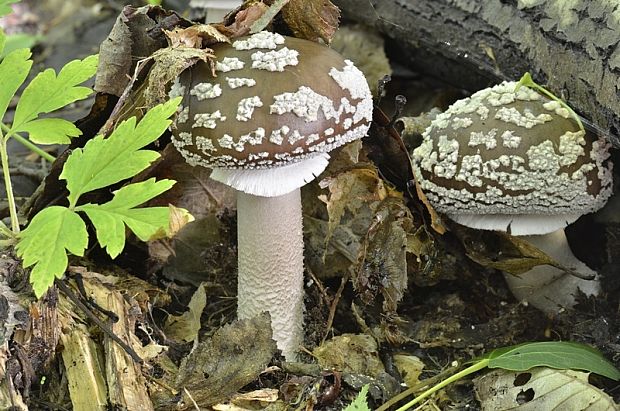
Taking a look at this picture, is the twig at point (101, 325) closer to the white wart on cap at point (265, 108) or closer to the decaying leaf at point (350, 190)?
the white wart on cap at point (265, 108)

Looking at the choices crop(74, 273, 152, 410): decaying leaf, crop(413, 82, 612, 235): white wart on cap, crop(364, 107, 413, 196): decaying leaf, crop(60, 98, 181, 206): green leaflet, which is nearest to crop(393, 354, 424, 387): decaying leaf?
crop(413, 82, 612, 235): white wart on cap

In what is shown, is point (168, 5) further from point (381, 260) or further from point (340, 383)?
point (340, 383)

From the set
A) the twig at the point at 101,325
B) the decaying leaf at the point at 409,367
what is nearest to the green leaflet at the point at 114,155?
the twig at the point at 101,325

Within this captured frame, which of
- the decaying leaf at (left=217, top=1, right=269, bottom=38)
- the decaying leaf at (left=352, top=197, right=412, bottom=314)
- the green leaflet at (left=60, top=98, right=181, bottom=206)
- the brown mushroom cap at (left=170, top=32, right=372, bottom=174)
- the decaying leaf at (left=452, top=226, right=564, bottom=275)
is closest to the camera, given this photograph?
the green leaflet at (left=60, top=98, right=181, bottom=206)

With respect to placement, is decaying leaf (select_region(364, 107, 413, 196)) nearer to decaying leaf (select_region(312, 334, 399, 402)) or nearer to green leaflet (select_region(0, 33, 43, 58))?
decaying leaf (select_region(312, 334, 399, 402))

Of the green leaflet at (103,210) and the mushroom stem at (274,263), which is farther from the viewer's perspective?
the mushroom stem at (274,263)

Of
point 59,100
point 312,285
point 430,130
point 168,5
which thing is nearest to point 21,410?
point 59,100
